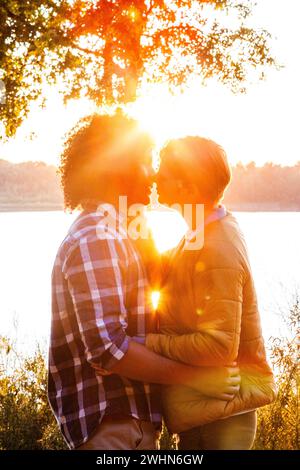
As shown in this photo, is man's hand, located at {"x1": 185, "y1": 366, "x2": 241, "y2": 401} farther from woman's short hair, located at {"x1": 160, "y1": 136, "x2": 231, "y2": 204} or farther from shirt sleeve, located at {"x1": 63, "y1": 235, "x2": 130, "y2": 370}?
woman's short hair, located at {"x1": 160, "y1": 136, "x2": 231, "y2": 204}

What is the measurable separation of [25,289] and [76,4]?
13.1 metres

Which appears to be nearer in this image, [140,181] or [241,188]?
[140,181]

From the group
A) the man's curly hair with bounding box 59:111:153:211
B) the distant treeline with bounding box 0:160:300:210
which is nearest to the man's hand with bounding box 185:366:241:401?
the man's curly hair with bounding box 59:111:153:211

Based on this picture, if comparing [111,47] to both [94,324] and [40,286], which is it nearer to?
[94,324]

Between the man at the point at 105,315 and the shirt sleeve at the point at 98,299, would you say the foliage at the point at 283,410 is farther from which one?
the shirt sleeve at the point at 98,299

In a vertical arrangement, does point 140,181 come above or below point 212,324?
above

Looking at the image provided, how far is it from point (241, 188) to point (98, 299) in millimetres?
70932

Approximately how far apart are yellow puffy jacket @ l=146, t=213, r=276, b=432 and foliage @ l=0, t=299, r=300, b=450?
1954mm

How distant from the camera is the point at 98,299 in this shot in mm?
2023

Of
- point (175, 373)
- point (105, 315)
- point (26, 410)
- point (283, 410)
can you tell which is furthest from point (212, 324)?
point (26, 410)

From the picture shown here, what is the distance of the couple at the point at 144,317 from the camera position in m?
2.08

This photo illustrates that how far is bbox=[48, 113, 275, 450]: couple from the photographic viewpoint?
6.81 feet

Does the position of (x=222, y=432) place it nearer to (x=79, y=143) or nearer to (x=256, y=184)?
(x=79, y=143)
